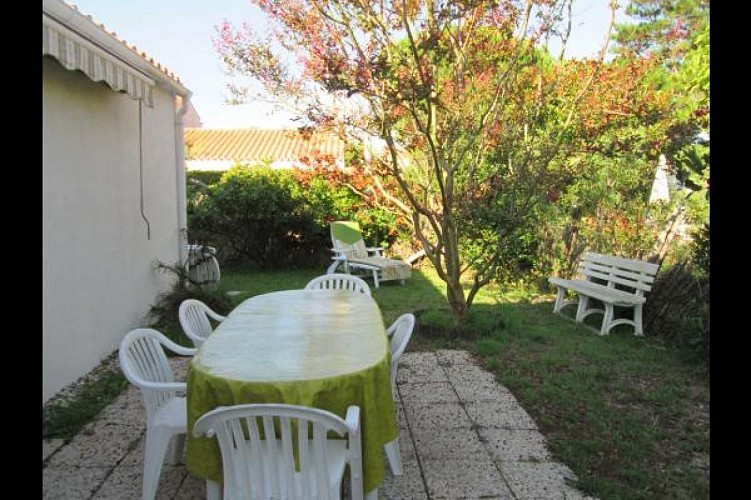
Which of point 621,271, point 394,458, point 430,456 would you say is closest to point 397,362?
point 394,458

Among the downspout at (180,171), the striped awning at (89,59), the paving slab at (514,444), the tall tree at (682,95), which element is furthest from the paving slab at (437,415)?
the downspout at (180,171)

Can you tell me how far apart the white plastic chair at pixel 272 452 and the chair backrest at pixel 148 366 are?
851mm

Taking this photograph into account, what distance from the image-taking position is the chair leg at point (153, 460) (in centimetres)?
294

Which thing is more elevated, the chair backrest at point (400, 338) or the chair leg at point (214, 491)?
the chair backrest at point (400, 338)

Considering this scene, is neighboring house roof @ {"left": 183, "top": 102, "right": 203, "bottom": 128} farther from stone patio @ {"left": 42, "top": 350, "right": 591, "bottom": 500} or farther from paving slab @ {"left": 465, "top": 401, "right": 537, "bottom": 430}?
paving slab @ {"left": 465, "top": 401, "right": 537, "bottom": 430}

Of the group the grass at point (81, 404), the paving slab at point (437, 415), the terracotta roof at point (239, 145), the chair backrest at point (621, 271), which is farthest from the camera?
the terracotta roof at point (239, 145)

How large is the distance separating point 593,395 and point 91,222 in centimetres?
497

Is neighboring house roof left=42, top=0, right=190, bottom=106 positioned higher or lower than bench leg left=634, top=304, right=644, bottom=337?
higher

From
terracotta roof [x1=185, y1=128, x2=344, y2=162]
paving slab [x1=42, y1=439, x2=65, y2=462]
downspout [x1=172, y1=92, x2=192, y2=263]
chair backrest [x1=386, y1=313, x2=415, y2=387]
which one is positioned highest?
terracotta roof [x1=185, y1=128, x2=344, y2=162]

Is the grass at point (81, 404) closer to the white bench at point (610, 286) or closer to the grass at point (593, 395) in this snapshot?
the grass at point (593, 395)

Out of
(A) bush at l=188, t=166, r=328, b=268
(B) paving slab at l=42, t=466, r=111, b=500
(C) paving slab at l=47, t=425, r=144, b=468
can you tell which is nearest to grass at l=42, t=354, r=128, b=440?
(C) paving slab at l=47, t=425, r=144, b=468

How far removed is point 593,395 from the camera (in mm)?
4828

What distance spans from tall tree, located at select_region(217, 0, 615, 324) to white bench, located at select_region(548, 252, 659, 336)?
135cm

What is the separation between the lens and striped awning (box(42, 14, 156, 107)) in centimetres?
386
